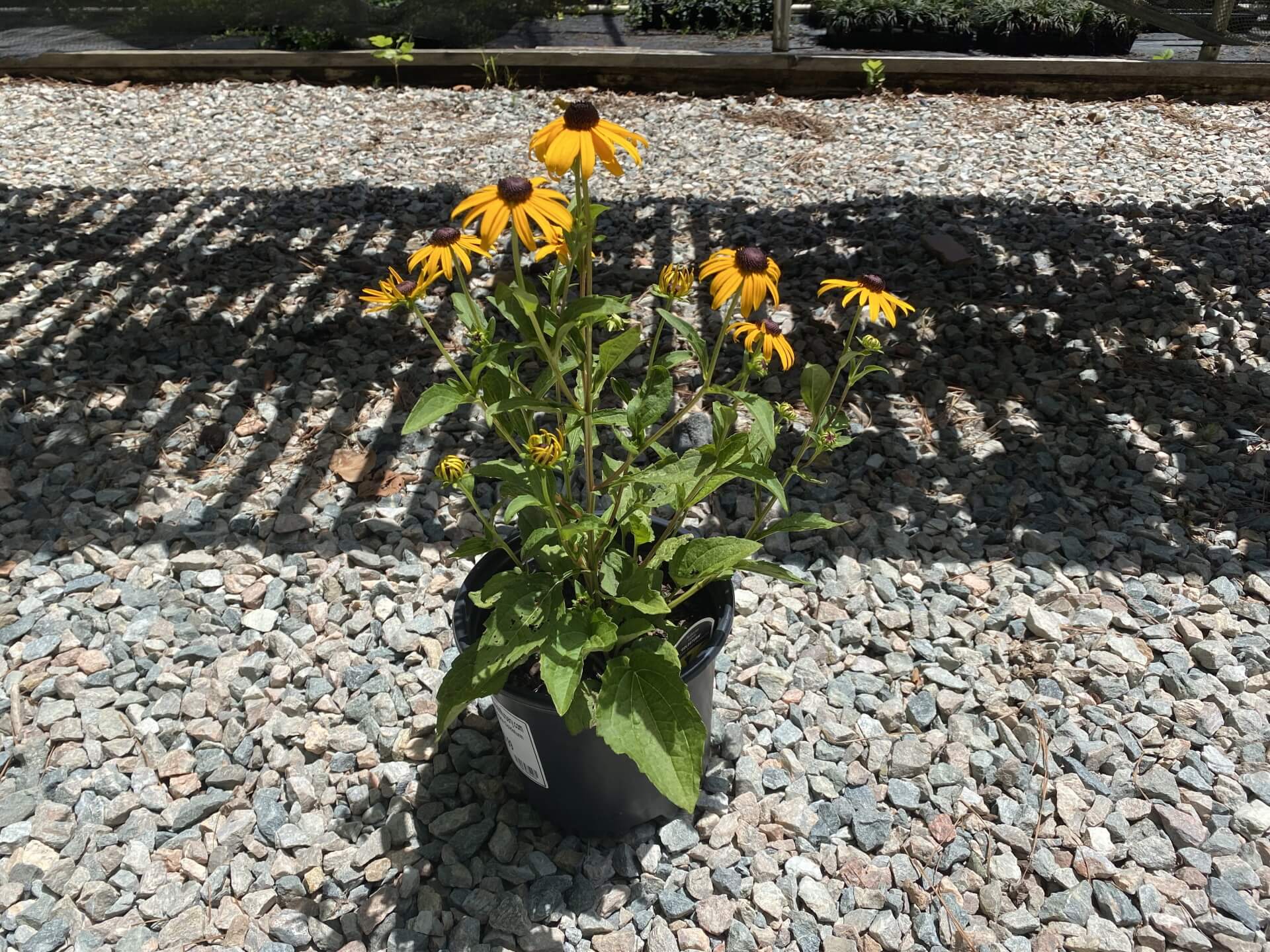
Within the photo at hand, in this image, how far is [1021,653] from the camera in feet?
7.02

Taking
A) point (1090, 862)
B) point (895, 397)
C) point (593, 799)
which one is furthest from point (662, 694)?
point (895, 397)

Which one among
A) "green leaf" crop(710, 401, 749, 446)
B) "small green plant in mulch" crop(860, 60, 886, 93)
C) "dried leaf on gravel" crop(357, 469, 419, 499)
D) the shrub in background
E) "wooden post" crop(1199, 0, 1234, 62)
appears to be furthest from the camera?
the shrub in background

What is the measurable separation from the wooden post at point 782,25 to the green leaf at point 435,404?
536cm

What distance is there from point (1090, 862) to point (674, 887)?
81 cm

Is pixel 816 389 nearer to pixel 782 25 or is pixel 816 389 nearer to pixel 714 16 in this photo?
pixel 782 25

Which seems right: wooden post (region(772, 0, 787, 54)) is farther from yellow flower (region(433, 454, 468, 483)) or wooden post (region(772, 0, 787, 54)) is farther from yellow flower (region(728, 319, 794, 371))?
yellow flower (region(433, 454, 468, 483))

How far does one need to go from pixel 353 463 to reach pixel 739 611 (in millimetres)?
1304

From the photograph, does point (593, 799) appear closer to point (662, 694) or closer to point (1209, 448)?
point (662, 694)

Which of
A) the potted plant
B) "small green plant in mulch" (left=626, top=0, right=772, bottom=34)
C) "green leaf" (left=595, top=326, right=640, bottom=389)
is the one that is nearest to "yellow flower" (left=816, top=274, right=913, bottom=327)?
the potted plant

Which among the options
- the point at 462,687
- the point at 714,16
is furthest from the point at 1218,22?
the point at 462,687

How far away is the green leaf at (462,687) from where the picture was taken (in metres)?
1.50

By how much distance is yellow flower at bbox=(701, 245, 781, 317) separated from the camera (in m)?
1.33

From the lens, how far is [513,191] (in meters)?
1.23

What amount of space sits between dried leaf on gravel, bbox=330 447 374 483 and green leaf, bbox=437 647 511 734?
128 cm
